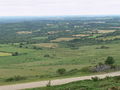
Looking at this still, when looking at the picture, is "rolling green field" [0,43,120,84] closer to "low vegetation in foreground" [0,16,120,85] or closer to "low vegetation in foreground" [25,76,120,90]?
"low vegetation in foreground" [0,16,120,85]

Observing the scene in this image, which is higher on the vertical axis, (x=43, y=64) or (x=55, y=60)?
(x=43, y=64)

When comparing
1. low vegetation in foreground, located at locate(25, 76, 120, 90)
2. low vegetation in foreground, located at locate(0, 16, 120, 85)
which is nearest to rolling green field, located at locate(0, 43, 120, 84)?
low vegetation in foreground, located at locate(0, 16, 120, 85)

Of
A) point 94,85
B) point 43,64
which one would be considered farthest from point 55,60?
point 94,85

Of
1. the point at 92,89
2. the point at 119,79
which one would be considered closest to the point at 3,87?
the point at 92,89

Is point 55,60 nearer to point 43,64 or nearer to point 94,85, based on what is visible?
point 43,64

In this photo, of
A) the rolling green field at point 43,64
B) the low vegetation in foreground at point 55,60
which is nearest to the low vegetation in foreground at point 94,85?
the low vegetation in foreground at point 55,60

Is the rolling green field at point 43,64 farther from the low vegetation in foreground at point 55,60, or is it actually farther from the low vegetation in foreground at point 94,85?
the low vegetation in foreground at point 94,85

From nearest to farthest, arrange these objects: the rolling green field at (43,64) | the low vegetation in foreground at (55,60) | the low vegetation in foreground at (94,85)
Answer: the low vegetation in foreground at (94,85)
the low vegetation in foreground at (55,60)
the rolling green field at (43,64)

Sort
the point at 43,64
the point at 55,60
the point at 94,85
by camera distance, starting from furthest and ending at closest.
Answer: the point at 55,60 < the point at 43,64 < the point at 94,85

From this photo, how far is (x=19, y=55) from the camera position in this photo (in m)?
69.0

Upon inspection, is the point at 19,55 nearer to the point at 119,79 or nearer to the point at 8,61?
the point at 8,61

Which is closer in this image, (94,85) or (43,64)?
(94,85)

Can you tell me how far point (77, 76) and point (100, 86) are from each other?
7118 mm

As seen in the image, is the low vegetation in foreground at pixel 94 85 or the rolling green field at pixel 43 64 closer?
the low vegetation in foreground at pixel 94 85
